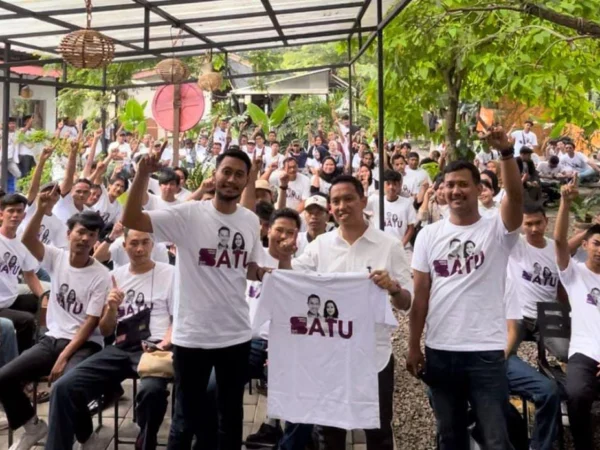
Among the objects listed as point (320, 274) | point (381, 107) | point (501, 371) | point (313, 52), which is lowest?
point (501, 371)

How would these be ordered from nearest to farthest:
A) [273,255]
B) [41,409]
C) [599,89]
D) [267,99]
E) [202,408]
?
[202,408] < [273,255] < [41,409] < [599,89] < [267,99]

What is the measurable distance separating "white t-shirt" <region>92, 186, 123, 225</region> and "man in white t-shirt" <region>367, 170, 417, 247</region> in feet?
9.68

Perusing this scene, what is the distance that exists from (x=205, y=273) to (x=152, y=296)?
3.54 ft

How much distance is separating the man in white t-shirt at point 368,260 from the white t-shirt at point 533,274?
1.80 m

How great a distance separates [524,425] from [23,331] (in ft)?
13.0

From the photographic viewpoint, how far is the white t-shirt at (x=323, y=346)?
129 inches

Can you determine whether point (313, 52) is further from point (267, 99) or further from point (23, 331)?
point (23, 331)

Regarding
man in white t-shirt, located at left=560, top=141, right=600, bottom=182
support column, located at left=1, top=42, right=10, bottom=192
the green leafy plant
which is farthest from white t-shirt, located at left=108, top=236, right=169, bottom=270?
man in white t-shirt, located at left=560, top=141, right=600, bottom=182

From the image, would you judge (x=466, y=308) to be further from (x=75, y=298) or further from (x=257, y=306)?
(x=75, y=298)

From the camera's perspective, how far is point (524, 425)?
3748 millimetres

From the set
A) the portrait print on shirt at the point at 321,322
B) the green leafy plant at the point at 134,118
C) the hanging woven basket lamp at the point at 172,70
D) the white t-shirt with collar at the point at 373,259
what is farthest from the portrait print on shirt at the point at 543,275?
the green leafy plant at the point at 134,118

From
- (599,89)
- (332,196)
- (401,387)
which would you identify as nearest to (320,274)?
(332,196)

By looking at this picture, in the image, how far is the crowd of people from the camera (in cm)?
316

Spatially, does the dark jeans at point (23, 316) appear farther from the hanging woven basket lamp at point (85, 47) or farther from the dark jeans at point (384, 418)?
the dark jeans at point (384, 418)
